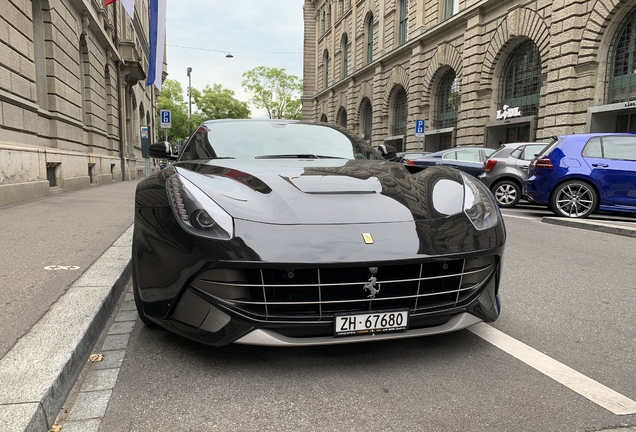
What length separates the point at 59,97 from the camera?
39.2 ft

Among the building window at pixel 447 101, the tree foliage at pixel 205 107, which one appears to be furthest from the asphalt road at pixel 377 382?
the tree foliage at pixel 205 107

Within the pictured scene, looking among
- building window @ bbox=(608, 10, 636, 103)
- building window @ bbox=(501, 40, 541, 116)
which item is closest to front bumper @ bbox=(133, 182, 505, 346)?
building window @ bbox=(608, 10, 636, 103)

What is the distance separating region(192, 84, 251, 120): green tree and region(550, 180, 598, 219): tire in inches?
2217

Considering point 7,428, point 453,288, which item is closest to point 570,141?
point 453,288

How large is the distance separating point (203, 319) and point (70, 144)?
12350 millimetres

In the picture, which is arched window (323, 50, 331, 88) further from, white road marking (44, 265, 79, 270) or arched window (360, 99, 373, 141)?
white road marking (44, 265, 79, 270)

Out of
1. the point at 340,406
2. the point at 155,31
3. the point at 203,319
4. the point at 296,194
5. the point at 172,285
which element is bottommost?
the point at 340,406

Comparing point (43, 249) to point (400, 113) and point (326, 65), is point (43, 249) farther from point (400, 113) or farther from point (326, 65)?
point (326, 65)

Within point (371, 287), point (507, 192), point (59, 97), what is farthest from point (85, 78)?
point (371, 287)

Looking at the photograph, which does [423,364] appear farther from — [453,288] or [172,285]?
[172,285]

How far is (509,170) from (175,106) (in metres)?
58.4

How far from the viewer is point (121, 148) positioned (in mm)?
21047

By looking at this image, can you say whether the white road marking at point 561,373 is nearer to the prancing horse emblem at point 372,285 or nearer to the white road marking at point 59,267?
the prancing horse emblem at point 372,285

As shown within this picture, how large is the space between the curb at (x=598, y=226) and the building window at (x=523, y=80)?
12056 millimetres
